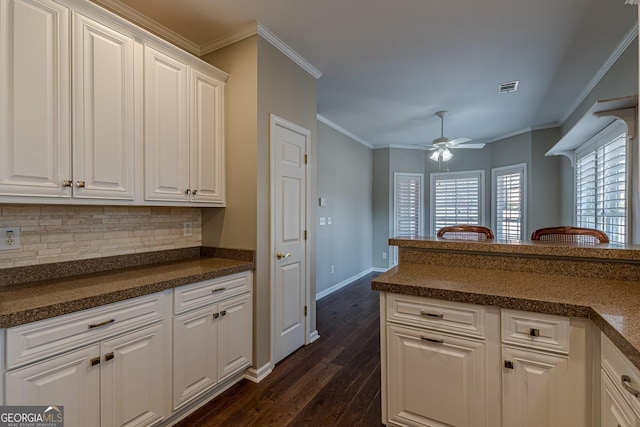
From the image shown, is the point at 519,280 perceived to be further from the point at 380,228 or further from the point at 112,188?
the point at 380,228

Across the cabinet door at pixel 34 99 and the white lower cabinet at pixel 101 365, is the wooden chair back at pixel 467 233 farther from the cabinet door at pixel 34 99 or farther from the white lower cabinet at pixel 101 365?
the cabinet door at pixel 34 99

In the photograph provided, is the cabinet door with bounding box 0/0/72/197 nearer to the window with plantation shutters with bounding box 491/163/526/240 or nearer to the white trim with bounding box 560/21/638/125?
the white trim with bounding box 560/21/638/125

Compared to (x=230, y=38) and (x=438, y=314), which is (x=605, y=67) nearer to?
(x=438, y=314)

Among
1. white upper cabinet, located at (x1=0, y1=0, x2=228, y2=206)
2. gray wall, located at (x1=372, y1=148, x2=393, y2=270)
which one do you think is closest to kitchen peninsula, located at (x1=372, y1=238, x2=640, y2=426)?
white upper cabinet, located at (x1=0, y1=0, x2=228, y2=206)

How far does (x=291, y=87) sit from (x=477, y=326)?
2.33 metres

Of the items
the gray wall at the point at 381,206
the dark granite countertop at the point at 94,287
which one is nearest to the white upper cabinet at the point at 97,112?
the dark granite countertop at the point at 94,287

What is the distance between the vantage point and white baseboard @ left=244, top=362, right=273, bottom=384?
2.28 meters

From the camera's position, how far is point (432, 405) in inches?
59.6

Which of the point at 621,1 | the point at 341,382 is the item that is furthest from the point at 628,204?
the point at 341,382

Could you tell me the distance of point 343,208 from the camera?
16.4 ft

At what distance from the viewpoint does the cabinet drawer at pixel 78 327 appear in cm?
120

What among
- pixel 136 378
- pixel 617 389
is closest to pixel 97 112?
pixel 136 378

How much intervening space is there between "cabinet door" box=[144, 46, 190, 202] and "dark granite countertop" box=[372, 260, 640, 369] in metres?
1.54

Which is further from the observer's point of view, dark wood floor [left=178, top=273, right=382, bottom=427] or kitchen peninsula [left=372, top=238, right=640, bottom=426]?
dark wood floor [left=178, top=273, right=382, bottom=427]
